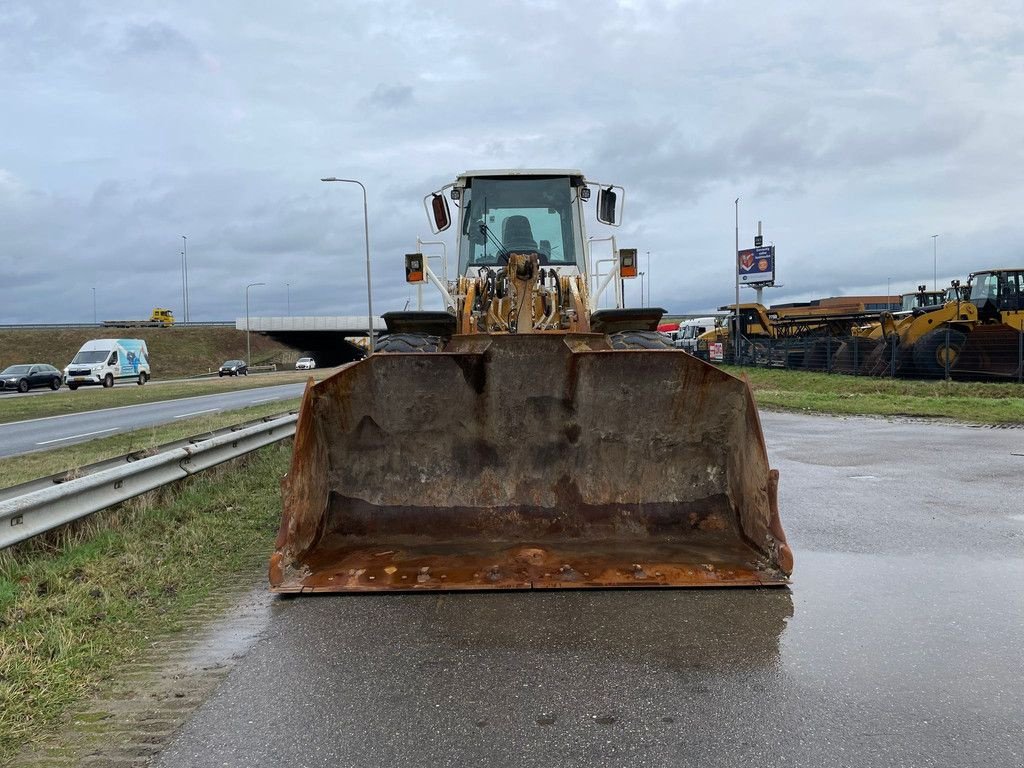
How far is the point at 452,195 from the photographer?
884 centimetres

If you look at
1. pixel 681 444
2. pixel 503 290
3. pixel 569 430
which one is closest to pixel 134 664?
pixel 569 430

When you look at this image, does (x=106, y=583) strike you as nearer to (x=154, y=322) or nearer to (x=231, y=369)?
(x=231, y=369)

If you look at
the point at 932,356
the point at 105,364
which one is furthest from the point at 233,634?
the point at 105,364

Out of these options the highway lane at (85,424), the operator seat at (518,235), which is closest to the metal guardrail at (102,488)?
the operator seat at (518,235)

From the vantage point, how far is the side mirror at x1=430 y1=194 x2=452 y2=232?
875 cm

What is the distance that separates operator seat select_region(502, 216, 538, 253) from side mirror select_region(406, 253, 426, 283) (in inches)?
35.9

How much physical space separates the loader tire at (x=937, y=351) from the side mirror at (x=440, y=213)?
2032 cm

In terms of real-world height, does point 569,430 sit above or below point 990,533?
above

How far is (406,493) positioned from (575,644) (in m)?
2.08

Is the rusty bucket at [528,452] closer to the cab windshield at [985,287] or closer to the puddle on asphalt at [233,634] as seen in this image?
the puddle on asphalt at [233,634]

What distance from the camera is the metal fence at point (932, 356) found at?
74.3ft

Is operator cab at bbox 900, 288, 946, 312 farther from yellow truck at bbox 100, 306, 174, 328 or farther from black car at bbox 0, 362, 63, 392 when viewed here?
yellow truck at bbox 100, 306, 174, 328

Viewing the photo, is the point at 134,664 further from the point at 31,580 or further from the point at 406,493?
the point at 406,493

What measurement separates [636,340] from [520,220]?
86.7 inches
